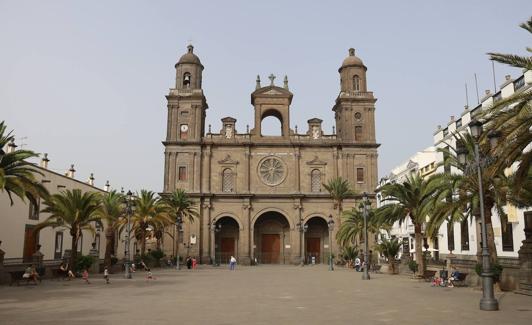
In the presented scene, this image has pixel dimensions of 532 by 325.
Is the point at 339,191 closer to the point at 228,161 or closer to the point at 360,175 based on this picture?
the point at 360,175

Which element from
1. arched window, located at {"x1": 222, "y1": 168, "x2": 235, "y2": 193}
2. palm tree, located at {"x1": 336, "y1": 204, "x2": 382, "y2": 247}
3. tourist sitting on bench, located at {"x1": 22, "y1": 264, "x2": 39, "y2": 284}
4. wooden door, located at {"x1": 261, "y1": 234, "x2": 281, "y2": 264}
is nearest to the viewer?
tourist sitting on bench, located at {"x1": 22, "y1": 264, "x2": 39, "y2": 284}

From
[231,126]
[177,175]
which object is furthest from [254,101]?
[177,175]

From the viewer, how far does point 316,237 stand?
2066 inches

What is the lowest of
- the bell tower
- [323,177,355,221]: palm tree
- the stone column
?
the stone column

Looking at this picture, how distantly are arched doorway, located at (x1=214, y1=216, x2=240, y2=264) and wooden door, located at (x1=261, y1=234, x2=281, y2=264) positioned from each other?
10.3ft

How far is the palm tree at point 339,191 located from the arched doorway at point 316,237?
353 cm

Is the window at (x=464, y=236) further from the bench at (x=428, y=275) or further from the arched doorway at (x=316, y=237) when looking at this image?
the arched doorway at (x=316, y=237)

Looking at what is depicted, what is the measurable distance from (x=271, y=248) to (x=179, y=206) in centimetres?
1277

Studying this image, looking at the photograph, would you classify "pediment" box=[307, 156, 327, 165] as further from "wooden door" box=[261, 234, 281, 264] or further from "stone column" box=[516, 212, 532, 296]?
"stone column" box=[516, 212, 532, 296]

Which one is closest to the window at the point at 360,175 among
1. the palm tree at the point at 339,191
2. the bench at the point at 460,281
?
the palm tree at the point at 339,191

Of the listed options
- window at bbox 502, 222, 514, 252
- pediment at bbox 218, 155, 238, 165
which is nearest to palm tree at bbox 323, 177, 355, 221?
pediment at bbox 218, 155, 238, 165

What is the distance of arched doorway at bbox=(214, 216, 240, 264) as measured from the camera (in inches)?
2019

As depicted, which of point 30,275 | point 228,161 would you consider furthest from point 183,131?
point 30,275

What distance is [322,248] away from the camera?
171 ft
